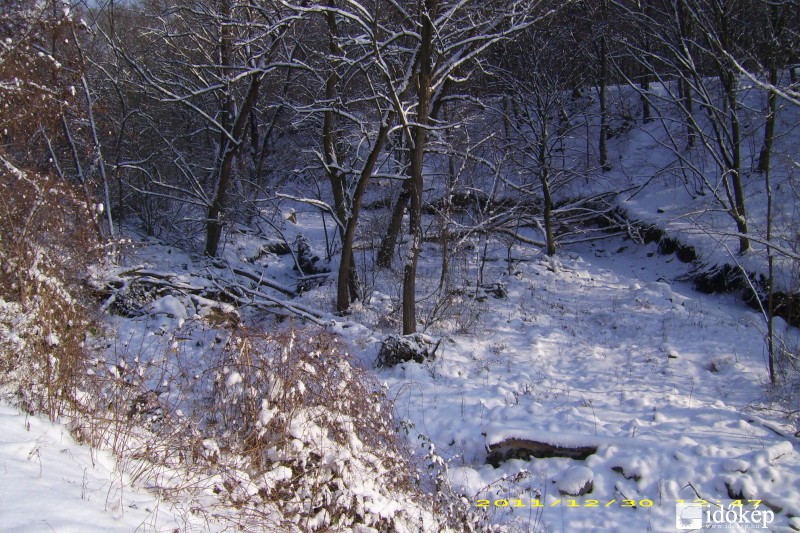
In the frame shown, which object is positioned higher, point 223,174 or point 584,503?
point 223,174

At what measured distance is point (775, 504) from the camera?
16.2ft

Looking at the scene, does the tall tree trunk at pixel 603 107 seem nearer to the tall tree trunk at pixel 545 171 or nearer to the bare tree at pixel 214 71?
the tall tree trunk at pixel 545 171

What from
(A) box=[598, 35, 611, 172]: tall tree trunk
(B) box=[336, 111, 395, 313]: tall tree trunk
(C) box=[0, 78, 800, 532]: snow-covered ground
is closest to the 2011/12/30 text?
(C) box=[0, 78, 800, 532]: snow-covered ground

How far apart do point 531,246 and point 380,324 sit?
7678 mm

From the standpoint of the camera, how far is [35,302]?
185 inches

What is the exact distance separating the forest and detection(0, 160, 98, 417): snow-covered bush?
0.10 feet

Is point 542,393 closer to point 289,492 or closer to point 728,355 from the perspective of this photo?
point 728,355

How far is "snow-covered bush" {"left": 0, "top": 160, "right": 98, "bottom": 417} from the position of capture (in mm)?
3859

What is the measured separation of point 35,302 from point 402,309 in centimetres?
621

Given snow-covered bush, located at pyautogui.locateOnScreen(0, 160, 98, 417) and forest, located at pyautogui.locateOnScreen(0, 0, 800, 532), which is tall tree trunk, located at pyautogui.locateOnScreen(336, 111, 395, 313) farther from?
snow-covered bush, located at pyautogui.locateOnScreen(0, 160, 98, 417)

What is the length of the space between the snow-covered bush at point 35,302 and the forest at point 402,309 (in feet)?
0.10

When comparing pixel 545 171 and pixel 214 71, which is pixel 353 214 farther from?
pixel 214 71

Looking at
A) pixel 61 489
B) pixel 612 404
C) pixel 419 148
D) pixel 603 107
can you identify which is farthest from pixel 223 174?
pixel 603 107

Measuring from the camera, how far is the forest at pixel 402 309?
396 cm
